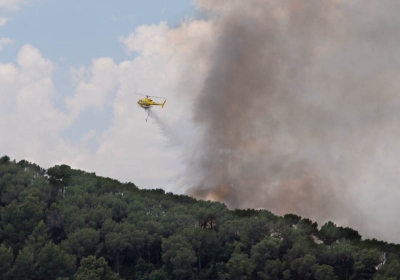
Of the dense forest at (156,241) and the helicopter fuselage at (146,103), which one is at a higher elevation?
the helicopter fuselage at (146,103)

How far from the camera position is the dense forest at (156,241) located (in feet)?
385

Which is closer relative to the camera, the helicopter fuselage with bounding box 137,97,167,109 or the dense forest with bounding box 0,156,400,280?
the dense forest with bounding box 0,156,400,280

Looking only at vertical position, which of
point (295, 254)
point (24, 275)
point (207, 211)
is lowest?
point (24, 275)

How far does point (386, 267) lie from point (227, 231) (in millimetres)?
29306

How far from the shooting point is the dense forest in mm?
117438

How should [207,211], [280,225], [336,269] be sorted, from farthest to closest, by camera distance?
[207,211] → [280,225] → [336,269]

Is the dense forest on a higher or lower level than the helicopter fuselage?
lower

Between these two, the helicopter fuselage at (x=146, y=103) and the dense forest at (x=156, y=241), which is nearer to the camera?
the dense forest at (x=156, y=241)

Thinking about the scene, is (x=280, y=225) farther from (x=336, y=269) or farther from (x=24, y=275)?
(x=24, y=275)

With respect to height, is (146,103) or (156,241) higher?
(146,103)

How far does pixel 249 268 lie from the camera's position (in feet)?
392

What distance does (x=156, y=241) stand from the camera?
5167 inches

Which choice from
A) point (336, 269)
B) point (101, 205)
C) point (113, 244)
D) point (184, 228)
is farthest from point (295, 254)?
point (101, 205)

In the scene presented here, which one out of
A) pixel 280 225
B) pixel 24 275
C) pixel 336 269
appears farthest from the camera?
pixel 280 225
